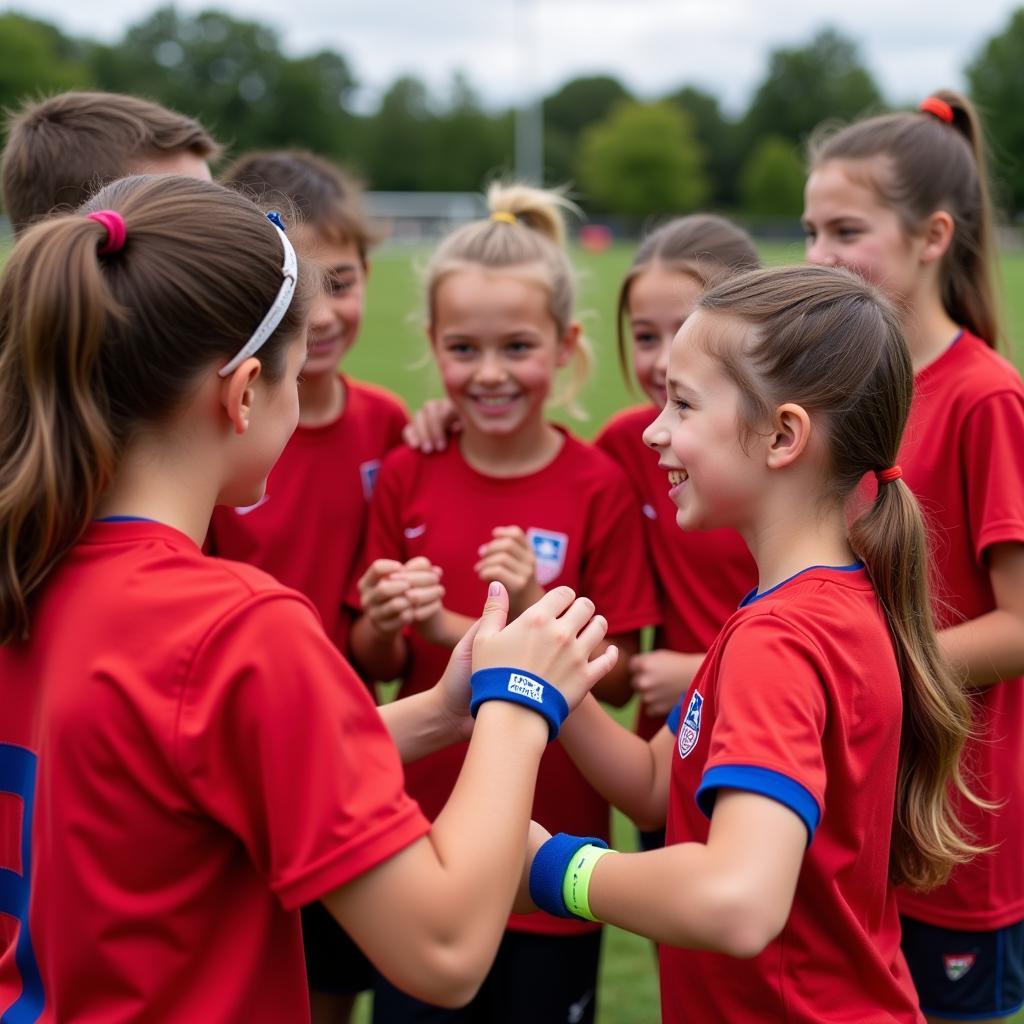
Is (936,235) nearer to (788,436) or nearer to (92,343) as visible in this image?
(788,436)

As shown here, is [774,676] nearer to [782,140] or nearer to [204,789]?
[204,789]

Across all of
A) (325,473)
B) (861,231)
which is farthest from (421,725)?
(861,231)

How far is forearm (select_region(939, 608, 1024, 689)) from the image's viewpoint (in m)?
2.72

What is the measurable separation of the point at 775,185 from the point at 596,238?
15610 millimetres

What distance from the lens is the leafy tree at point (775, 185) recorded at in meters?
70.9

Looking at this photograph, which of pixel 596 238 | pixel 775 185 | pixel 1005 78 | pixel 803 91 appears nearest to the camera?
pixel 596 238

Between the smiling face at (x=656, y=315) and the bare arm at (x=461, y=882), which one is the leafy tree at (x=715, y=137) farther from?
the bare arm at (x=461, y=882)

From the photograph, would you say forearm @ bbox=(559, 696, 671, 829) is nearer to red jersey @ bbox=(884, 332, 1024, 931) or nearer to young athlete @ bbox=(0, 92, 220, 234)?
red jersey @ bbox=(884, 332, 1024, 931)

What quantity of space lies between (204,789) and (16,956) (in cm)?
49

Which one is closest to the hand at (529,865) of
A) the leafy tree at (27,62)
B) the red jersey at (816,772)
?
the red jersey at (816,772)

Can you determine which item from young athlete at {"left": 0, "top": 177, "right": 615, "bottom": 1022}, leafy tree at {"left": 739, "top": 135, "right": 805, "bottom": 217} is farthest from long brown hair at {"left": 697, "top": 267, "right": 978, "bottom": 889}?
leafy tree at {"left": 739, "top": 135, "right": 805, "bottom": 217}

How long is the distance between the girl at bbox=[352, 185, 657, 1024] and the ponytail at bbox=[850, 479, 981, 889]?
961 mm

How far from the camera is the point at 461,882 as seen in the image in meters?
1.64

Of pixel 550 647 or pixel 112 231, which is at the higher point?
pixel 112 231
